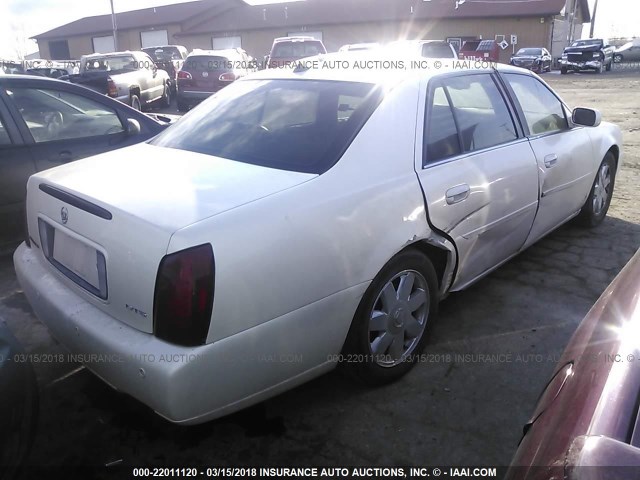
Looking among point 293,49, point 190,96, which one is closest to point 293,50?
point 293,49

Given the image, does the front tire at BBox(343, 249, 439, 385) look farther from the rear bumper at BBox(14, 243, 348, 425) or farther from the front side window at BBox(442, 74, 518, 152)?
the front side window at BBox(442, 74, 518, 152)

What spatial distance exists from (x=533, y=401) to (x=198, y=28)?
4492 centimetres

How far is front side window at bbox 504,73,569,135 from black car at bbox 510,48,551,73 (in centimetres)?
2719

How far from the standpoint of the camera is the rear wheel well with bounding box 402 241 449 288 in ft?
9.20

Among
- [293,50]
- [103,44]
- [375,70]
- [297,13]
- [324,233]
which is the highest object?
[297,13]

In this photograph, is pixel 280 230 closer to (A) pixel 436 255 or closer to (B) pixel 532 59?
(A) pixel 436 255

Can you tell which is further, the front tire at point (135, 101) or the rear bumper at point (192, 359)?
the front tire at point (135, 101)

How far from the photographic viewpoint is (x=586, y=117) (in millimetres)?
4176

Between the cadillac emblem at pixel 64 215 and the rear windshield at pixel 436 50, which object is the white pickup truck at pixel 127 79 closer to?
the rear windshield at pixel 436 50

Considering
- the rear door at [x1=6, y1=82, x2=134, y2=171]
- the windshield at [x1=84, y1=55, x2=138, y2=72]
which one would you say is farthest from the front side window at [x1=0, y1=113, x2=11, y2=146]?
the windshield at [x1=84, y1=55, x2=138, y2=72]

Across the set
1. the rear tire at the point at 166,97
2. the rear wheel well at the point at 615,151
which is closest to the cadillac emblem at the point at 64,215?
the rear wheel well at the point at 615,151

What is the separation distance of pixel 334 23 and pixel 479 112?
123 ft

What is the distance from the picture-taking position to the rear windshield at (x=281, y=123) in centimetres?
258

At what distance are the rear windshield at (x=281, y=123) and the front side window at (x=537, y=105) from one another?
1504 millimetres
